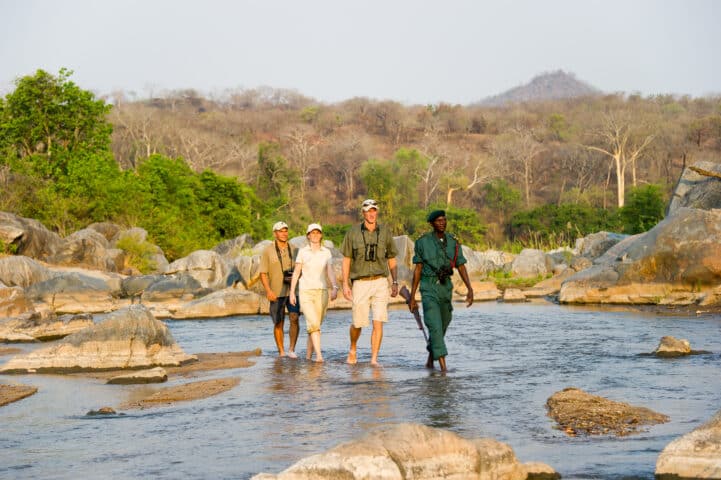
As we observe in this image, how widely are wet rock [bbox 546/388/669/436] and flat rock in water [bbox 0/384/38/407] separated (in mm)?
4753

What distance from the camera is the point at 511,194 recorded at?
60.8 metres

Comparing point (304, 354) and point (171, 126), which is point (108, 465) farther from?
point (171, 126)

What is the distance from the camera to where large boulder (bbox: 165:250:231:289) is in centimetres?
2845

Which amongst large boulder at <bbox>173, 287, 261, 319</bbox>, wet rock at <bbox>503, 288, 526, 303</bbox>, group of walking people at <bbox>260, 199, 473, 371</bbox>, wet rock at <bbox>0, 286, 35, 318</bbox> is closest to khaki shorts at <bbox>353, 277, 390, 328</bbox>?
group of walking people at <bbox>260, 199, 473, 371</bbox>

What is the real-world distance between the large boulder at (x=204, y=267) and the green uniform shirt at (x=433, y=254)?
18.9m

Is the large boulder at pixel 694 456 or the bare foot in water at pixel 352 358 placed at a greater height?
the large boulder at pixel 694 456

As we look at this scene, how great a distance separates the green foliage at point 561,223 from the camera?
47.8m

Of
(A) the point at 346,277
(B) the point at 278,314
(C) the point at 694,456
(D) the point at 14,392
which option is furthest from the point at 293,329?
(C) the point at 694,456

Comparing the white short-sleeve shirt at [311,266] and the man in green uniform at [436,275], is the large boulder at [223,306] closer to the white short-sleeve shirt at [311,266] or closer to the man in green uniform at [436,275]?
the white short-sleeve shirt at [311,266]

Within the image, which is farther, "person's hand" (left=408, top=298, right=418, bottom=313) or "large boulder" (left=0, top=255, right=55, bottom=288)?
"large boulder" (left=0, top=255, right=55, bottom=288)

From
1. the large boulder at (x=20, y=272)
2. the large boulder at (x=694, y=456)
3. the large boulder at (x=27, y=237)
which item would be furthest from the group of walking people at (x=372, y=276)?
the large boulder at (x=27, y=237)

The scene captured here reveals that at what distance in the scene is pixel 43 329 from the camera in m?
14.4

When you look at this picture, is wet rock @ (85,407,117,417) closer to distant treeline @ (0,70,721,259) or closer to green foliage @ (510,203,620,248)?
distant treeline @ (0,70,721,259)

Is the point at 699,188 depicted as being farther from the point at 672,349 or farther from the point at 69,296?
the point at 69,296
